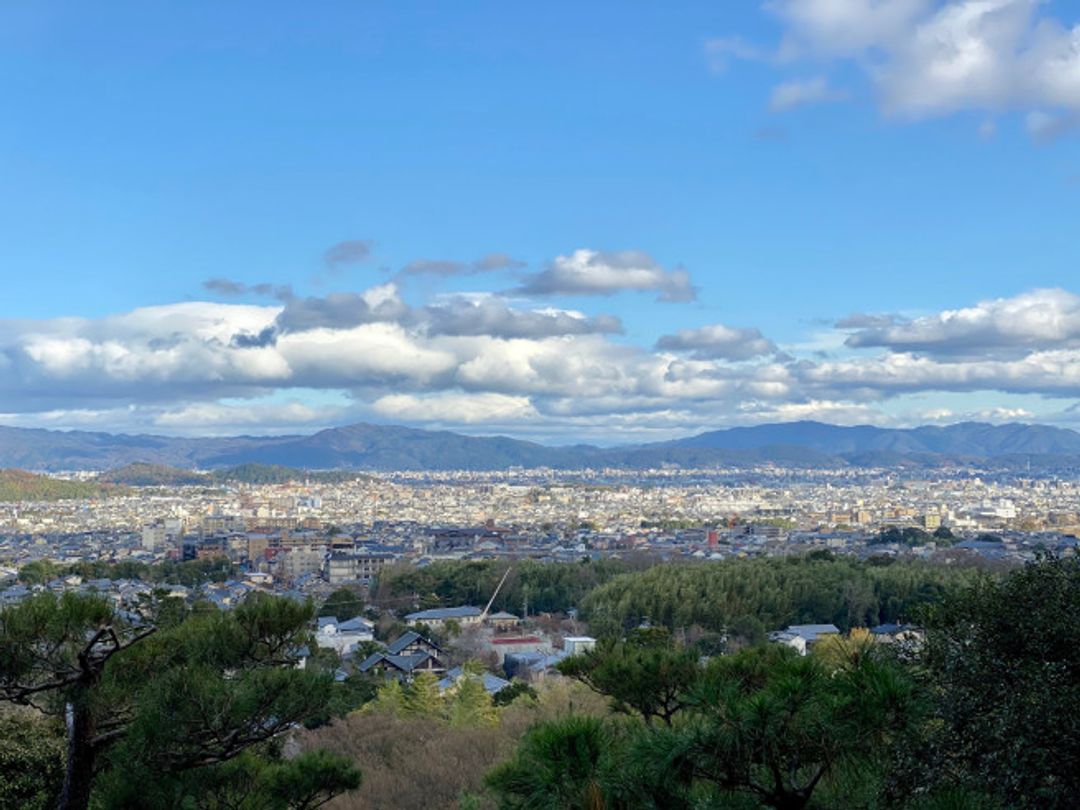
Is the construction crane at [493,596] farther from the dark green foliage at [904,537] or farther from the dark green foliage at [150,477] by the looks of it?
the dark green foliage at [150,477]

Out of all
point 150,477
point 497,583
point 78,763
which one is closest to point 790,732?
point 78,763

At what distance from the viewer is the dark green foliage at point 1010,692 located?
12.1 feet

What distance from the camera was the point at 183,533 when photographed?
72.6 m

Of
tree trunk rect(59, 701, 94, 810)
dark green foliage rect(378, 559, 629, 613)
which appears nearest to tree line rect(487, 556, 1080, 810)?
tree trunk rect(59, 701, 94, 810)

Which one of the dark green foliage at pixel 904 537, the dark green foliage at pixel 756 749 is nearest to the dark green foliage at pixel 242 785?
the dark green foliage at pixel 756 749

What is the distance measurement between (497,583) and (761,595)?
10498 millimetres

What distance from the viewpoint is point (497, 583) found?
3897 centimetres

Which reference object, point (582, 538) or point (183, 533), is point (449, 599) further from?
point (183, 533)

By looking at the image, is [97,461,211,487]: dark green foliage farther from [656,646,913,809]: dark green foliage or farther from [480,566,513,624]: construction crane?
[656,646,913,809]: dark green foliage

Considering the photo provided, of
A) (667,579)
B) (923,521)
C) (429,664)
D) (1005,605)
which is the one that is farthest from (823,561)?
(923,521)

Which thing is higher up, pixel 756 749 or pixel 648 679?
pixel 756 749

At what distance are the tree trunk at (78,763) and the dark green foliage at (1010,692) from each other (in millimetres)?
3919

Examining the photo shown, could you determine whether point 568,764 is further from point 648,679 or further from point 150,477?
point 150,477

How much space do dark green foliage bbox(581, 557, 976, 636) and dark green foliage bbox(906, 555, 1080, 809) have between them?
80.8 feet
